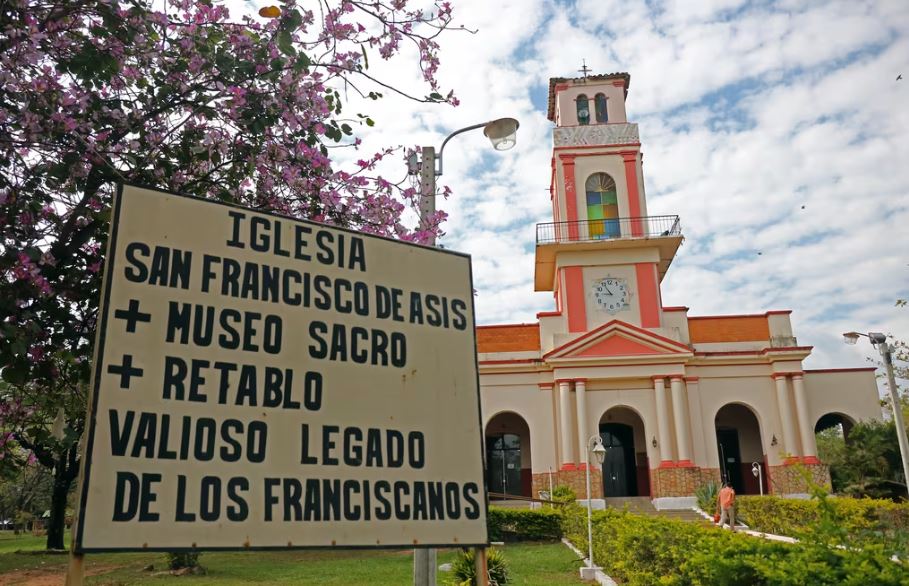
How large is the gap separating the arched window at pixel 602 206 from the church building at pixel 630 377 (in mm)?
59

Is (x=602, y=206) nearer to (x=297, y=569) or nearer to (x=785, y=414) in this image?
(x=785, y=414)

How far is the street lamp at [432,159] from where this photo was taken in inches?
235

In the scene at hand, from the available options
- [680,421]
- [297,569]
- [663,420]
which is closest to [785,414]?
[680,421]

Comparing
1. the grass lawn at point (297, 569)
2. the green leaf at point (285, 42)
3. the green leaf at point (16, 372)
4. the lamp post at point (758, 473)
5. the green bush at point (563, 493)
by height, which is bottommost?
the grass lawn at point (297, 569)

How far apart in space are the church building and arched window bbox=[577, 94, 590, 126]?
2.40 ft

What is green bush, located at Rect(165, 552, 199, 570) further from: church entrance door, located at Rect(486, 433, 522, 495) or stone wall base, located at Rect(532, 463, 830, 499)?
church entrance door, located at Rect(486, 433, 522, 495)

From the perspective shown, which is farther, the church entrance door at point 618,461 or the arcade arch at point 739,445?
the arcade arch at point 739,445

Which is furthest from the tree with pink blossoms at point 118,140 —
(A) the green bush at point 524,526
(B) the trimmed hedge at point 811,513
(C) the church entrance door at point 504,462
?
(C) the church entrance door at point 504,462

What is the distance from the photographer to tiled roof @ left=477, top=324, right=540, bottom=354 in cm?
2831

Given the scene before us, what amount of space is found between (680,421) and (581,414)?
→ 3.58 metres

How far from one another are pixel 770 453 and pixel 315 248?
27.0 meters

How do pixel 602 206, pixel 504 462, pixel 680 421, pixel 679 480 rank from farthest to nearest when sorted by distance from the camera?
pixel 602 206 → pixel 504 462 → pixel 680 421 → pixel 679 480

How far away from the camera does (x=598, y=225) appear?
29109mm

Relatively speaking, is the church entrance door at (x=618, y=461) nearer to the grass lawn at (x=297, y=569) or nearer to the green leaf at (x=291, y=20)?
the grass lawn at (x=297, y=569)
